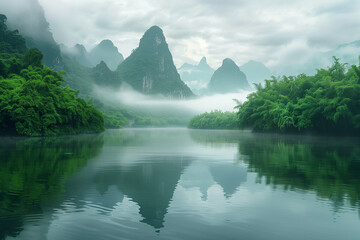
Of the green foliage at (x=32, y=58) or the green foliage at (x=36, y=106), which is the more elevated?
the green foliage at (x=32, y=58)

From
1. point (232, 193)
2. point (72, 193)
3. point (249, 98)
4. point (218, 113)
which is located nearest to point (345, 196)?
point (232, 193)

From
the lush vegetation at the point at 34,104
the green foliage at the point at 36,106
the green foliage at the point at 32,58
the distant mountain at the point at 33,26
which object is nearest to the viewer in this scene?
the green foliage at the point at 36,106

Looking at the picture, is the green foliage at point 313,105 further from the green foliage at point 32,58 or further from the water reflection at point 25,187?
the green foliage at point 32,58

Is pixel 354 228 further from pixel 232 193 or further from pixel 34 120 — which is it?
pixel 34 120

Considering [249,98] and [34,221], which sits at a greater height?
[249,98]

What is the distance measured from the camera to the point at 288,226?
19.5 ft

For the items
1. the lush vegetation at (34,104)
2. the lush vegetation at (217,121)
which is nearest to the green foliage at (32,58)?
the lush vegetation at (34,104)

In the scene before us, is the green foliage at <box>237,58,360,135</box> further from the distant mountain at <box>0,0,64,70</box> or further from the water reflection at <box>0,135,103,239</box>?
the distant mountain at <box>0,0,64,70</box>

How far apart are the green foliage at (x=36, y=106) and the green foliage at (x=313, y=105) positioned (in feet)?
102

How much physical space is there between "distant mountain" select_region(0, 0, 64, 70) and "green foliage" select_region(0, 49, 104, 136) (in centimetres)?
13085

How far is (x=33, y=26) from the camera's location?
18488 centimetres

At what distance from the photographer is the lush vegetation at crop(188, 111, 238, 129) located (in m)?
118

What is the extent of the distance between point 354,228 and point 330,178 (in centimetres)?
556

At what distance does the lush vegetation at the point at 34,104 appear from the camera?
38469mm
